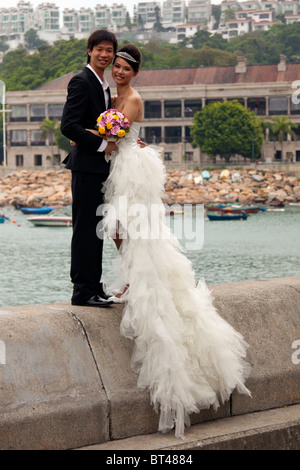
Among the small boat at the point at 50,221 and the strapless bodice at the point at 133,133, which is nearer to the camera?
the strapless bodice at the point at 133,133

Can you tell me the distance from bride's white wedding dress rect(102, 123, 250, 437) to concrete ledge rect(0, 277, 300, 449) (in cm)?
9

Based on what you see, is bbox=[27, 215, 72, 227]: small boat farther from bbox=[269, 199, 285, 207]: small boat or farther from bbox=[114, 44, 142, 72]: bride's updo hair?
bbox=[114, 44, 142, 72]: bride's updo hair

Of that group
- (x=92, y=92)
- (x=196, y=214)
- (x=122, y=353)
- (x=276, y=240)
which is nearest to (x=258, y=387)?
(x=122, y=353)

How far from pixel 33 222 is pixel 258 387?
170 ft

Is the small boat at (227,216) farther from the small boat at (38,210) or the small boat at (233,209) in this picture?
the small boat at (38,210)

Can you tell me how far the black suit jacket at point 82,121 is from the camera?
14.4 feet

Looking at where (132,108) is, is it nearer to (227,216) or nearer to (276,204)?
(227,216)

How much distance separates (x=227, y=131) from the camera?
82625 mm

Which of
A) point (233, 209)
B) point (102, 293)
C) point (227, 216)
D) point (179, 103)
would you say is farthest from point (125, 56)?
point (179, 103)

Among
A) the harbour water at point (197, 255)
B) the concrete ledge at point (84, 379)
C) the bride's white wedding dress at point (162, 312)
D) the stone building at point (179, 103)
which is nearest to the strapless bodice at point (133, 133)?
the bride's white wedding dress at point (162, 312)

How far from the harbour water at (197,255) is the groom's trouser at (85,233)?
1889cm

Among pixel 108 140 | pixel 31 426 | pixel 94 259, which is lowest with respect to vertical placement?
pixel 31 426
